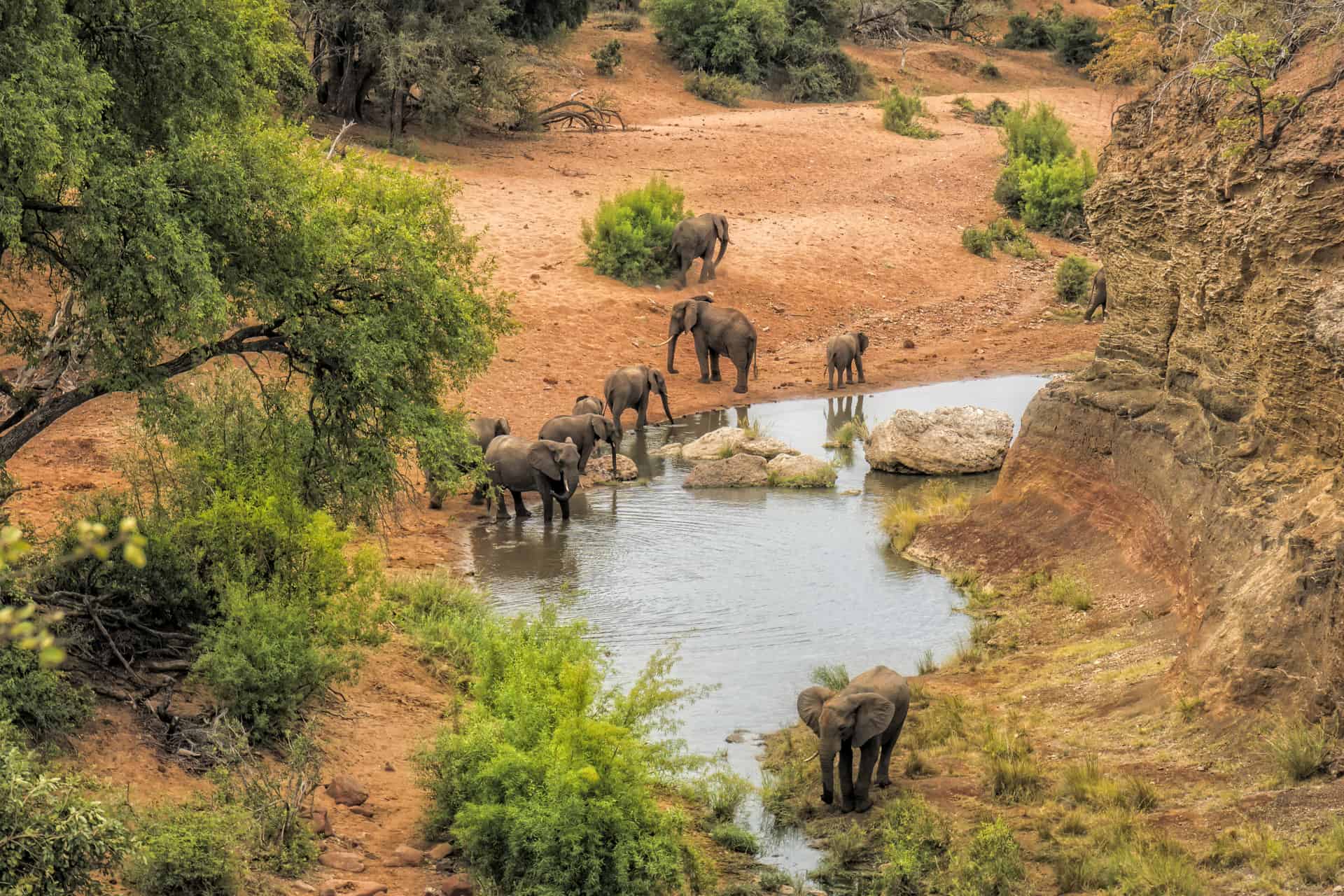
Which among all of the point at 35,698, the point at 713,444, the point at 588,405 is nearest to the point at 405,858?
the point at 35,698

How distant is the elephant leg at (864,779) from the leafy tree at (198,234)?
4121 mm

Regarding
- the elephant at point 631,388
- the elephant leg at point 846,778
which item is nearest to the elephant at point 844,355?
the elephant at point 631,388

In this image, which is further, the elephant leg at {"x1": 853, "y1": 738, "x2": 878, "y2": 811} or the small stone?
the elephant leg at {"x1": 853, "y1": 738, "x2": 878, "y2": 811}

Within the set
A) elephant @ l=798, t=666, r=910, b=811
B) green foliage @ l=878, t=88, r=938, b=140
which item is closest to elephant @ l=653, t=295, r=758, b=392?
elephant @ l=798, t=666, r=910, b=811

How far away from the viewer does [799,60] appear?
5262 centimetres

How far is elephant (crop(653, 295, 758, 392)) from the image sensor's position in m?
25.7

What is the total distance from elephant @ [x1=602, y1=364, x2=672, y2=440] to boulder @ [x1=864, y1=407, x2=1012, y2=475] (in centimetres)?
407

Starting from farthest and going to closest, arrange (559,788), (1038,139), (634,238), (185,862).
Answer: (1038,139)
(634,238)
(559,788)
(185,862)

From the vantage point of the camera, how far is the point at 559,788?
9367 millimetres

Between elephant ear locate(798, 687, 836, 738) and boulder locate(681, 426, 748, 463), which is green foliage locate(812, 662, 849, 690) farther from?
boulder locate(681, 426, 748, 463)

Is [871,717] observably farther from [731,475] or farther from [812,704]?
[731,475]

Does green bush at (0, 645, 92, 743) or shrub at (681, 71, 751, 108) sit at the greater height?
shrub at (681, 71, 751, 108)

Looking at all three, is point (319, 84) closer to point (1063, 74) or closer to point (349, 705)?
point (349, 705)

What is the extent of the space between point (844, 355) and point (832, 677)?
13.5 metres
